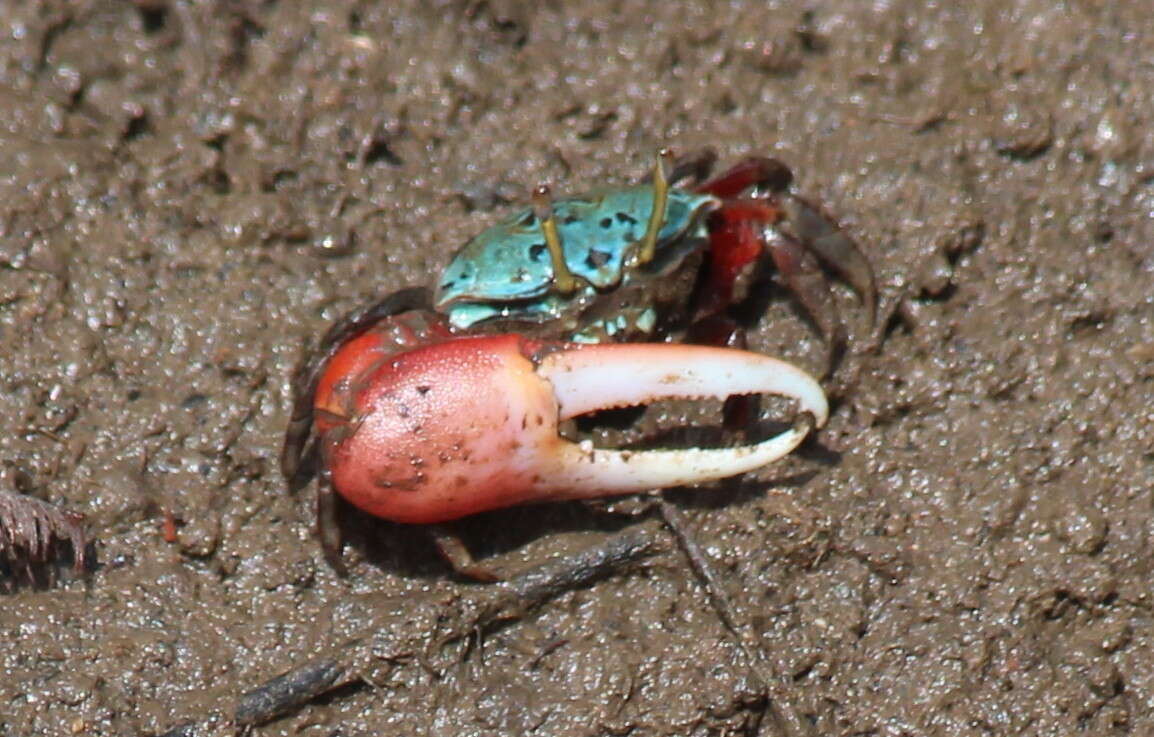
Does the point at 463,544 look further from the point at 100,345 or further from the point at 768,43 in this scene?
the point at 768,43

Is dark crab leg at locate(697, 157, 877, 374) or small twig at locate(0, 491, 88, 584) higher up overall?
dark crab leg at locate(697, 157, 877, 374)

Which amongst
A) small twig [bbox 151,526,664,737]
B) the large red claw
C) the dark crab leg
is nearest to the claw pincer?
the large red claw

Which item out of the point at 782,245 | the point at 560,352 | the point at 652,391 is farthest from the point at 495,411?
the point at 782,245

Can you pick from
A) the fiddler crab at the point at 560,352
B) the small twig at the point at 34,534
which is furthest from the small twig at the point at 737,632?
the small twig at the point at 34,534

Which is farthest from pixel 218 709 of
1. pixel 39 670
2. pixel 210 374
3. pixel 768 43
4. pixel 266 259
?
pixel 768 43

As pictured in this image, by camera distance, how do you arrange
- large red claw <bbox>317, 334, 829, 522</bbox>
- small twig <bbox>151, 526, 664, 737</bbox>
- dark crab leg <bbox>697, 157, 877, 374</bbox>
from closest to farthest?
large red claw <bbox>317, 334, 829, 522</bbox> → small twig <bbox>151, 526, 664, 737</bbox> → dark crab leg <bbox>697, 157, 877, 374</bbox>

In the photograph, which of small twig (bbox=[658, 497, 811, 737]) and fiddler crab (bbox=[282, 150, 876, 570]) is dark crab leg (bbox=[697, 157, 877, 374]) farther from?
small twig (bbox=[658, 497, 811, 737])
